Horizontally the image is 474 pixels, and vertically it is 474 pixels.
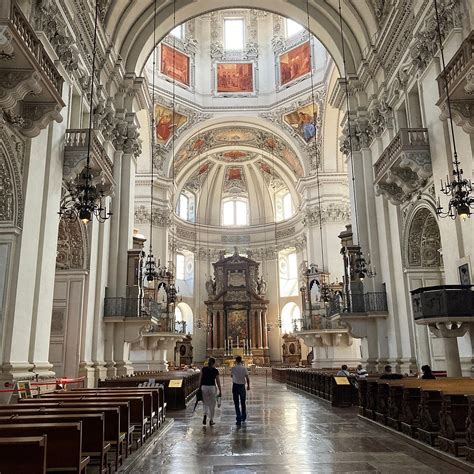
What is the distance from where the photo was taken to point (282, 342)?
3167cm

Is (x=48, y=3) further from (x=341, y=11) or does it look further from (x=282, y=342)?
(x=282, y=342)

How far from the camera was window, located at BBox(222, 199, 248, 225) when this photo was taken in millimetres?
35781

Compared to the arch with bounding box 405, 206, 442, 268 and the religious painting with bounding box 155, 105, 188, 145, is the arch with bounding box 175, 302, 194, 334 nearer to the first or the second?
the religious painting with bounding box 155, 105, 188, 145

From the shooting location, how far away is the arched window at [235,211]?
3575cm

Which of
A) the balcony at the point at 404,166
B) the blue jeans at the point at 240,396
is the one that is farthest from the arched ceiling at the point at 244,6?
the blue jeans at the point at 240,396

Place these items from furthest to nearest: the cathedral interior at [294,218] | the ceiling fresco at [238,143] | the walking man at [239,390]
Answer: the ceiling fresco at [238,143] → the walking man at [239,390] → the cathedral interior at [294,218]

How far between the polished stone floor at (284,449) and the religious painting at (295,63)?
2212 centimetres

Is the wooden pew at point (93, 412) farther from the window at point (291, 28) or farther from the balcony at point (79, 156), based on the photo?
the window at point (291, 28)

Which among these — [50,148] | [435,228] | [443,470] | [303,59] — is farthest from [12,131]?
[303,59]

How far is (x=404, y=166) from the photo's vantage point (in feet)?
39.4

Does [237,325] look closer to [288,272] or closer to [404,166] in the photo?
[288,272]

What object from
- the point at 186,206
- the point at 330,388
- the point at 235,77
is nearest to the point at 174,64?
the point at 235,77

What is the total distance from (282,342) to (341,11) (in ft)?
68.0

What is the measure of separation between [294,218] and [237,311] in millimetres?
7094
